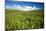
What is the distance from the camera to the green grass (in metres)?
1.20

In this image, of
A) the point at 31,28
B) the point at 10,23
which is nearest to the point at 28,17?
the point at 31,28

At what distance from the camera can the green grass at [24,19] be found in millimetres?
1204

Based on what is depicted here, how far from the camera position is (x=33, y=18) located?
4.22 ft

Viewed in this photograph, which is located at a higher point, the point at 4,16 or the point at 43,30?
the point at 4,16

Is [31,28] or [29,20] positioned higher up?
[29,20]

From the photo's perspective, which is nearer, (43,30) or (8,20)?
(8,20)

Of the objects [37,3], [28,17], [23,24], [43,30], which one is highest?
[37,3]

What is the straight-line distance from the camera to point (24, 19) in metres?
1.25

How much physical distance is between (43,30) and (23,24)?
34 centimetres

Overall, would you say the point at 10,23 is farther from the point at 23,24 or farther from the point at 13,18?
the point at 23,24
